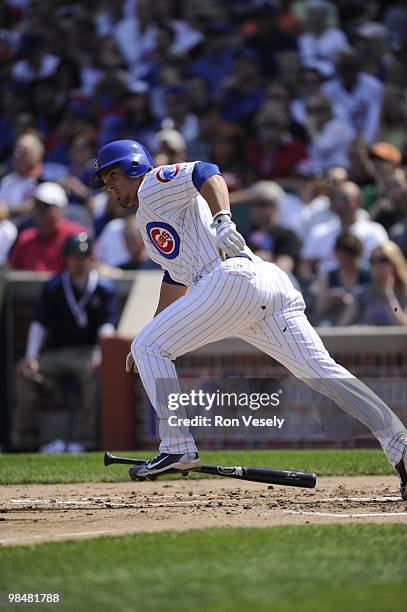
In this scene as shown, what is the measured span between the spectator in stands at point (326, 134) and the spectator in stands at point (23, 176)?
9.68 ft

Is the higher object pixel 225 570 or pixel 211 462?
pixel 225 570

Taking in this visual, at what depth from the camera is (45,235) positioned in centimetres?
1194

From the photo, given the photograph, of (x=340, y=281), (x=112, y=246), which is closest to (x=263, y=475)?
(x=340, y=281)

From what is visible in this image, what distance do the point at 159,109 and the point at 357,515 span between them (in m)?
9.66

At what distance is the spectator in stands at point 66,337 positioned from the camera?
36.1 ft

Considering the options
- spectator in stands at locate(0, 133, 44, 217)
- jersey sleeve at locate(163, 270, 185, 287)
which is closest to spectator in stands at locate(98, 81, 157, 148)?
spectator in stands at locate(0, 133, 44, 217)

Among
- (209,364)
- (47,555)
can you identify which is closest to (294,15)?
(209,364)

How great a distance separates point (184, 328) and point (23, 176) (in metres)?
7.38

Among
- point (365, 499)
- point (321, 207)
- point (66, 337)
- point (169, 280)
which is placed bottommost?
point (365, 499)

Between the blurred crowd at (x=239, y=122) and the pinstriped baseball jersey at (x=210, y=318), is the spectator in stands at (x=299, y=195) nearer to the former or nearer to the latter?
the blurred crowd at (x=239, y=122)

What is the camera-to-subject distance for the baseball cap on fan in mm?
11797

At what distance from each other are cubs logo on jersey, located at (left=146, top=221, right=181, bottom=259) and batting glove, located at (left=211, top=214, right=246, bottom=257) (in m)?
0.43

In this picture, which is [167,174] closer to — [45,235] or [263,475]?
[263,475]

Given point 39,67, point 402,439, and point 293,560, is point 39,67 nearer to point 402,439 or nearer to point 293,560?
point 402,439
